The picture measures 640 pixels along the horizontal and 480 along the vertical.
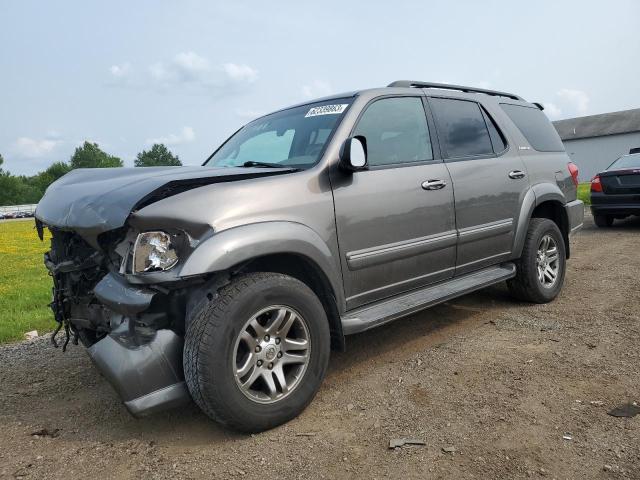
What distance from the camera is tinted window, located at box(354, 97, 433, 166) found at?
344 cm

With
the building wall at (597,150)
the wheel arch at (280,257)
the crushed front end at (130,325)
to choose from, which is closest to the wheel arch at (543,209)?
the wheel arch at (280,257)

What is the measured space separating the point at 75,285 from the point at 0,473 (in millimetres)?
1010

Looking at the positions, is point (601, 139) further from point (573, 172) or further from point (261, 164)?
point (261, 164)

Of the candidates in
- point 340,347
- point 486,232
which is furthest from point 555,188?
point 340,347

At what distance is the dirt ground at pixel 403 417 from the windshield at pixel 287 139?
59.5 inches

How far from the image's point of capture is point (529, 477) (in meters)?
2.18

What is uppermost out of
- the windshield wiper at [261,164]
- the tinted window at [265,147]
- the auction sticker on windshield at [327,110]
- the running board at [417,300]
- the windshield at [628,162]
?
the auction sticker on windshield at [327,110]

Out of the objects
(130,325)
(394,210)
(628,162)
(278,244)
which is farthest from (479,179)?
(628,162)

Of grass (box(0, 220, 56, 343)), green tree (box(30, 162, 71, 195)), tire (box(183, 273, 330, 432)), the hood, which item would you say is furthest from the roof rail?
green tree (box(30, 162, 71, 195))

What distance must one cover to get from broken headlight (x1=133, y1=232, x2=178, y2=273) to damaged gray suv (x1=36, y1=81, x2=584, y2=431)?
0.01 metres

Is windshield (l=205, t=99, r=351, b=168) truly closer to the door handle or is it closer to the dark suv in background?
the door handle

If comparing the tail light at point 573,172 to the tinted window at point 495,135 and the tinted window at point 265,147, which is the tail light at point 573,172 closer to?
the tinted window at point 495,135

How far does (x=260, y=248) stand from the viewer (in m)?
2.65

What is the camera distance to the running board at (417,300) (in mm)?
3139
